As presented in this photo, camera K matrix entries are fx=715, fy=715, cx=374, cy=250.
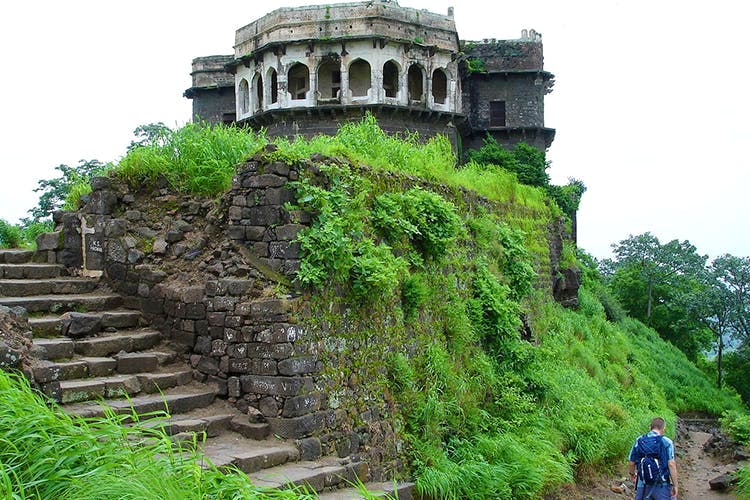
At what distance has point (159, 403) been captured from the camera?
5742mm

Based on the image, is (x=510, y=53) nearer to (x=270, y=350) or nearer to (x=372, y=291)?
(x=372, y=291)

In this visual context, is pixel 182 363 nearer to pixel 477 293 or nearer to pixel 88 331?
pixel 88 331

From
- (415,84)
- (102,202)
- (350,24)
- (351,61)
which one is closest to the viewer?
(102,202)

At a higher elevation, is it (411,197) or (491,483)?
(411,197)

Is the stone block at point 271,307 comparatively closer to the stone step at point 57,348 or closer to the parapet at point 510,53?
the stone step at point 57,348

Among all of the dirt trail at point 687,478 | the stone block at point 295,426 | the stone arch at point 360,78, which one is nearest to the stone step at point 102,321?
the stone block at point 295,426

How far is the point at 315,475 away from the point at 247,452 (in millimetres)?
548

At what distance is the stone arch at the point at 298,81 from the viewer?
26.2m

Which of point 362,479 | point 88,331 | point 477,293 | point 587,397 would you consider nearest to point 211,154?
point 88,331

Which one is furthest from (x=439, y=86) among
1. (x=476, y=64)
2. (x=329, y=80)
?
(x=329, y=80)

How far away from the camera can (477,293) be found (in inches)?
378

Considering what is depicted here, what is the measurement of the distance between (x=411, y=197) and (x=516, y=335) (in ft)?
9.97

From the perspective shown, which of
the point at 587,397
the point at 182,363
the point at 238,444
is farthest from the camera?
the point at 587,397

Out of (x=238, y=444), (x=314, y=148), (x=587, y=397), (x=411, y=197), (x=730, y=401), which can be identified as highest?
(x=314, y=148)
